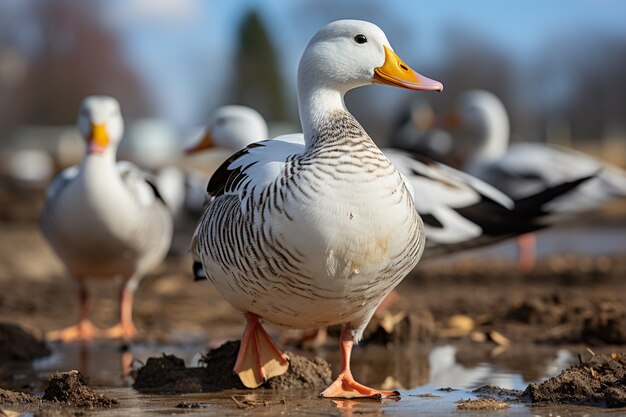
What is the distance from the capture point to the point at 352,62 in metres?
5.43

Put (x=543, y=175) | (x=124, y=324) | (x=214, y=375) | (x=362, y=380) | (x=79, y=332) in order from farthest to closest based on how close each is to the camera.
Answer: (x=543, y=175), (x=124, y=324), (x=79, y=332), (x=362, y=380), (x=214, y=375)

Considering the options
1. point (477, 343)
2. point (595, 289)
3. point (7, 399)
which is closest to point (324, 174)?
point (7, 399)

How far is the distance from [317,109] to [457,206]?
365cm

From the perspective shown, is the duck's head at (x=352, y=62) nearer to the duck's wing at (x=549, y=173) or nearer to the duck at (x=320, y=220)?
the duck at (x=320, y=220)

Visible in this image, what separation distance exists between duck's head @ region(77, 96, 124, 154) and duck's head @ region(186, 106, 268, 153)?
0.88 metres

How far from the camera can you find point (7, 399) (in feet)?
16.3

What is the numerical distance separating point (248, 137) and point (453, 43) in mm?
72099

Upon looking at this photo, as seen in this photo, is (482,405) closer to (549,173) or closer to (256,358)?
(256,358)

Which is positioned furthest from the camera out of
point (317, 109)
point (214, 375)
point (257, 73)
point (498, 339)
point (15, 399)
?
point (257, 73)

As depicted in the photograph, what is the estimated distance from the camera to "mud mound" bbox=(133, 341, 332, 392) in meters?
5.57

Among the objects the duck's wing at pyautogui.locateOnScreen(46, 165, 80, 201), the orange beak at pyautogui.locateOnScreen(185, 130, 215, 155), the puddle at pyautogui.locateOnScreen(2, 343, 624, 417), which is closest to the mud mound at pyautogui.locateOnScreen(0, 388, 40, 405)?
the puddle at pyautogui.locateOnScreen(2, 343, 624, 417)

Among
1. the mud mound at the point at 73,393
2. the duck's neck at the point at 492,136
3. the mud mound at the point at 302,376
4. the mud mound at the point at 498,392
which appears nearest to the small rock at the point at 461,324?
the mud mound at the point at 302,376

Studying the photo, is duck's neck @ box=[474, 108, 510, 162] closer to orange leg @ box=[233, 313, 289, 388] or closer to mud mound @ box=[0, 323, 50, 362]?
mud mound @ box=[0, 323, 50, 362]

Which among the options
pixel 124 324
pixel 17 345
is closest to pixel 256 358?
pixel 17 345
